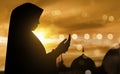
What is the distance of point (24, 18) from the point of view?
774cm

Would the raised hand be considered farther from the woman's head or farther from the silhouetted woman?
the woman's head

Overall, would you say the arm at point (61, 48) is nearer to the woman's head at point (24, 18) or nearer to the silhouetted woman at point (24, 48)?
the silhouetted woman at point (24, 48)

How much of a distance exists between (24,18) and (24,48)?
0.65 metres

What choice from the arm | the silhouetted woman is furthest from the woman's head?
the arm

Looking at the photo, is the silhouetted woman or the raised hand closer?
the raised hand

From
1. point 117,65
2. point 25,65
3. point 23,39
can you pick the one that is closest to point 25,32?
point 23,39

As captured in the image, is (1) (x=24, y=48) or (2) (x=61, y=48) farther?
(1) (x=24, y=48)

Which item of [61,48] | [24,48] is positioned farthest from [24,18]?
[61,48]

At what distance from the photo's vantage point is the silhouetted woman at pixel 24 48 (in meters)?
7.68

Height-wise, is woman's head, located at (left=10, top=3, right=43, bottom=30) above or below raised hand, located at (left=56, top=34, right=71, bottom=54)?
above

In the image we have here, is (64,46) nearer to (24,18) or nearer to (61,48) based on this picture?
(61,48)

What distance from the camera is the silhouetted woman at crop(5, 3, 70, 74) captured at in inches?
303

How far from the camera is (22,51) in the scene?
25.4ft

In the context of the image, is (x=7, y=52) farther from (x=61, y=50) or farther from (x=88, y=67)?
(x=88, y=67)
